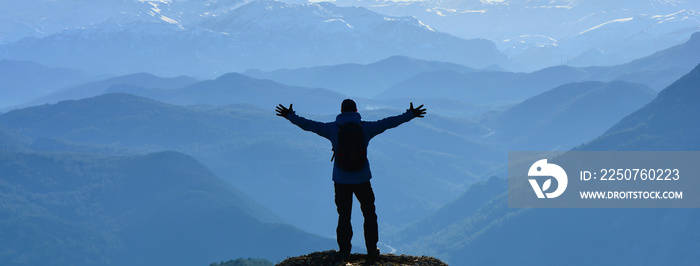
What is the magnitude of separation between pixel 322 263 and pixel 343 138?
328 centimetres

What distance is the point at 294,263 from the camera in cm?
1717

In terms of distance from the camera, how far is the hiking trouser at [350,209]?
17.5 m

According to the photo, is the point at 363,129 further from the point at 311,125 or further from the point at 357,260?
the point at 357,260

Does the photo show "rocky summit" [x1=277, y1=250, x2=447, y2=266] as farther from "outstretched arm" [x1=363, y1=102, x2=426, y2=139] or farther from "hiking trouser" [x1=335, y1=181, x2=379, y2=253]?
"outstretched arm" [x1=363, y1=102, x2=426, y2=139]

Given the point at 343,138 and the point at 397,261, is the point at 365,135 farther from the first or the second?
the point at 397,261

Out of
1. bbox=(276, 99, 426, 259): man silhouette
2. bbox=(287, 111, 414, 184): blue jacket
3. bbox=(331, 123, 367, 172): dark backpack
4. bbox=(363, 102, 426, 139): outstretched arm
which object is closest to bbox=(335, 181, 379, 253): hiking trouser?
bbox=(276, 99, 426, 259): man silhouette

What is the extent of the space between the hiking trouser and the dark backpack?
61 cm

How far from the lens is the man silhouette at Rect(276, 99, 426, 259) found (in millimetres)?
17141

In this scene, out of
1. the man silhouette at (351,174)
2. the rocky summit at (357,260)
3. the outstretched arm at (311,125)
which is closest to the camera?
the rocky summit at (357,260)

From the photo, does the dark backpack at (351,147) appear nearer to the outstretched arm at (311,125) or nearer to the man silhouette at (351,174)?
the man silhouette at (351,174)

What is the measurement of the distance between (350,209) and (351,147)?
1858 mm

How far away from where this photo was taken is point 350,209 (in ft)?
58.7

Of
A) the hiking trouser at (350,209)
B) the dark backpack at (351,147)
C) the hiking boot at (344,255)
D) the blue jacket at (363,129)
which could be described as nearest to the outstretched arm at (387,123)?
the blue jacket at (363,129)

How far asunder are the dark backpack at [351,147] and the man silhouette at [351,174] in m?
0.09
